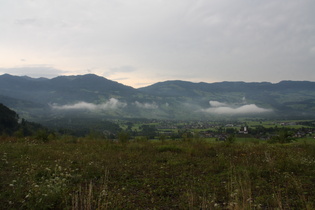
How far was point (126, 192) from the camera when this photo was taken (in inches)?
226

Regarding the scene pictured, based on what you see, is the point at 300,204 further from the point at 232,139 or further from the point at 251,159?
the point at 232,139

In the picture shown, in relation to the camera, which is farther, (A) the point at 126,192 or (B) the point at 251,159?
(B) the point at 251,159

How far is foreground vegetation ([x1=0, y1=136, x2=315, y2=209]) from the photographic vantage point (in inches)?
186

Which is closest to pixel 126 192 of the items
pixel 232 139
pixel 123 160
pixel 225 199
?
pixel 225 199

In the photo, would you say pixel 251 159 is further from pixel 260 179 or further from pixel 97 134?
pixel 97 134

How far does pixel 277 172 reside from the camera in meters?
7.13

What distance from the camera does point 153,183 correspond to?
6.45 meters

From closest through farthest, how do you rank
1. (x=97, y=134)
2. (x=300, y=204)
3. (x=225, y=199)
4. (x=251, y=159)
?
1. (x=300, y=204)
2. (x=225, y=199)
3. (x=251, y=159)
4. (x=97, y=134)

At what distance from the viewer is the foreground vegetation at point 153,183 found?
472 cm

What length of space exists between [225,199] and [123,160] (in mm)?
5450

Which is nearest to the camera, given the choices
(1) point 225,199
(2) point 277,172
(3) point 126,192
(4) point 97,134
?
(1) point 225,199

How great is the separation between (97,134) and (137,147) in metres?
7.80

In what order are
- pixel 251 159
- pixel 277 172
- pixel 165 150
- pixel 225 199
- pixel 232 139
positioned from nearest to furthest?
1. pixel 225 199
2. pixel 277 172
3. pixel 251 159
4. pixel 165 150
5. pixel 232 139

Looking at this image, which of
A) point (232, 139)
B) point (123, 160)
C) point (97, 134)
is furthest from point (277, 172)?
point (97, 134)
